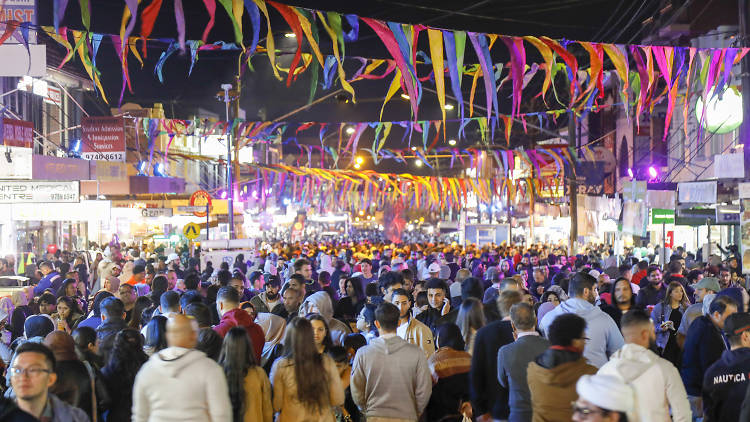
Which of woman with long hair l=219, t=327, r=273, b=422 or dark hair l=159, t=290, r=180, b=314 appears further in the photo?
dark hair l=159, t=290, r=180, b=314

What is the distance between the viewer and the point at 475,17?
13023mm

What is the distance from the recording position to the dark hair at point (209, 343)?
21.7 feet

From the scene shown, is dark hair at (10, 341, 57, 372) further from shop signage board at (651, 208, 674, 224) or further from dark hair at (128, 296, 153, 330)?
shop signage board at (651, 208, 674, 224)

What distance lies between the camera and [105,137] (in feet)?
76.8

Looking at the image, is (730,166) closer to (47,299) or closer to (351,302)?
(351,302)

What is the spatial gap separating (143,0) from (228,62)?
1113cm

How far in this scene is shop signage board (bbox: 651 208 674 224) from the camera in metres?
23.8

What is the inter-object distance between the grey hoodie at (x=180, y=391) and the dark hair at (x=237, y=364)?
1.38 ft

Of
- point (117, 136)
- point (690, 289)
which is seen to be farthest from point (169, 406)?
point (117, 136)

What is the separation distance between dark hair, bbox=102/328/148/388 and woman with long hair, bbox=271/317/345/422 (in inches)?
45.3

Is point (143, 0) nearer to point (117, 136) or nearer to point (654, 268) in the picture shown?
point (654, 268)

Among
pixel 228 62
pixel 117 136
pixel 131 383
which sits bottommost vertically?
pixel 131 383

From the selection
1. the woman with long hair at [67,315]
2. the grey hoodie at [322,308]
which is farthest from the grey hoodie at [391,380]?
the woman with long hair at [67,315]

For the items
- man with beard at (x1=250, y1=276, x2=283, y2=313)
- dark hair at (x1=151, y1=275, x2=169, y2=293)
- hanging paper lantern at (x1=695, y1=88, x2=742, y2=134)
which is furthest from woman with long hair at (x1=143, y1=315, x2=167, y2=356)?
hanging paper lantern at (x1=695, y1=88, x2=742, y2=134)
